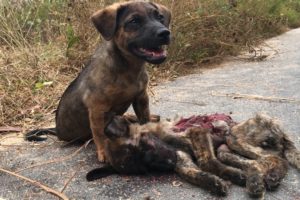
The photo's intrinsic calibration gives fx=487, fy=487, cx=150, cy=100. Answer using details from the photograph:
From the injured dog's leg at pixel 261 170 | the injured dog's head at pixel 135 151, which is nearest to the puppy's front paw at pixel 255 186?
the injured dog's leg at pixel 261 170

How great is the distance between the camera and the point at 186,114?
4941 millimetres

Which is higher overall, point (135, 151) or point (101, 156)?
point (135, 151)

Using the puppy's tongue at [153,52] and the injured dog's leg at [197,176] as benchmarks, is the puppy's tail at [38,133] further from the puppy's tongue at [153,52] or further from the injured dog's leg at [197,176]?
the injured dog's leg at [197,176]

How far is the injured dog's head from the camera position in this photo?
3354mm

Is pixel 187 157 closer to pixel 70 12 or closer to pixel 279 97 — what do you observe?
pixel 279 97

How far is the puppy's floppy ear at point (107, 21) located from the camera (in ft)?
12.6

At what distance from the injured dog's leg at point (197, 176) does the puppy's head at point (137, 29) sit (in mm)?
771

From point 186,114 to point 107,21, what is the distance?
1.50 meters

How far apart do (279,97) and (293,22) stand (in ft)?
23.7

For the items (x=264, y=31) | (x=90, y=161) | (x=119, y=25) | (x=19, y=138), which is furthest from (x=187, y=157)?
(x=264, y=31)

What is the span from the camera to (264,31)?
32.0 ft

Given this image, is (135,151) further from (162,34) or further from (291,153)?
(291,153)

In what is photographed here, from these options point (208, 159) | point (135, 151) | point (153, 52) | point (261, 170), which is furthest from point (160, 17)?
point (261, 170)

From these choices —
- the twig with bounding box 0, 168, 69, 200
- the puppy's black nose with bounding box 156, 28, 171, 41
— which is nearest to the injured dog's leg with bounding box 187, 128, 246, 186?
the puppy's black nose with bounding box 156, 28, 171, 41
